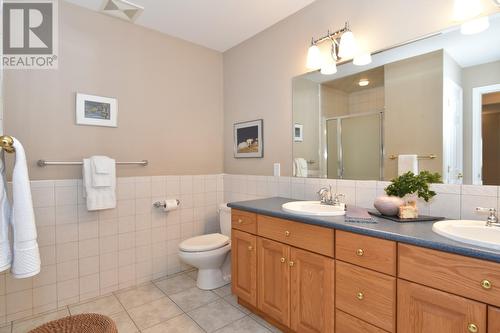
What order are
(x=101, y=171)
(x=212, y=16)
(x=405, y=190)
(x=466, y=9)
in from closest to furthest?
(x=466, y=9) < (x=405, y=190) < (x=101, y=171) < (x=212, y=16)

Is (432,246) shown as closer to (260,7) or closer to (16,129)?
(260,7)

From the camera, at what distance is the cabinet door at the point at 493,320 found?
0.91 metres

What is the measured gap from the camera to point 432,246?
105 centimetres

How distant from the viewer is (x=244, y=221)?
1.95m

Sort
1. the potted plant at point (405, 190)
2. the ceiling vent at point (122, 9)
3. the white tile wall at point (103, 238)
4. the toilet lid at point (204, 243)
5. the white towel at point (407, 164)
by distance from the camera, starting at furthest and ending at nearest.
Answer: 1. the toilet lid at point (204, 243)
2. the ceiling vent at point (122, 9)
3. the white tile wall at point (103, 238)
4. the white towel at point (407, 164)
5. the potted plant at point (405, 190)

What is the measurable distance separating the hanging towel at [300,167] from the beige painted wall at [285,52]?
0.21ft

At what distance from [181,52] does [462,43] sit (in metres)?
2.35

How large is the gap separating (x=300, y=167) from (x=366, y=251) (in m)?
1.09

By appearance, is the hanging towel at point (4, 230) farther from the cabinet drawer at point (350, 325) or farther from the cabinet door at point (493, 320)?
the cabinet door at point (493, 320)

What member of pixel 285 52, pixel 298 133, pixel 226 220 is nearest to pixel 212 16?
Answer: pixel 285 52

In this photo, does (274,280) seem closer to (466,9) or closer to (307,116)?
(307,116)

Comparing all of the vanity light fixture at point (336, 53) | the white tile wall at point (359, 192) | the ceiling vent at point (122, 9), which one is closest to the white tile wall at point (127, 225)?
the white tile wall at point (359, 192)

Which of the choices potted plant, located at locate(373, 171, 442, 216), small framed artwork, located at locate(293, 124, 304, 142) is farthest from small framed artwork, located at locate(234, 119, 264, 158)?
potted plant, located at locate(373, 171, 442, 216)

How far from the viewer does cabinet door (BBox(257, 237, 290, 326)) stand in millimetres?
1642
